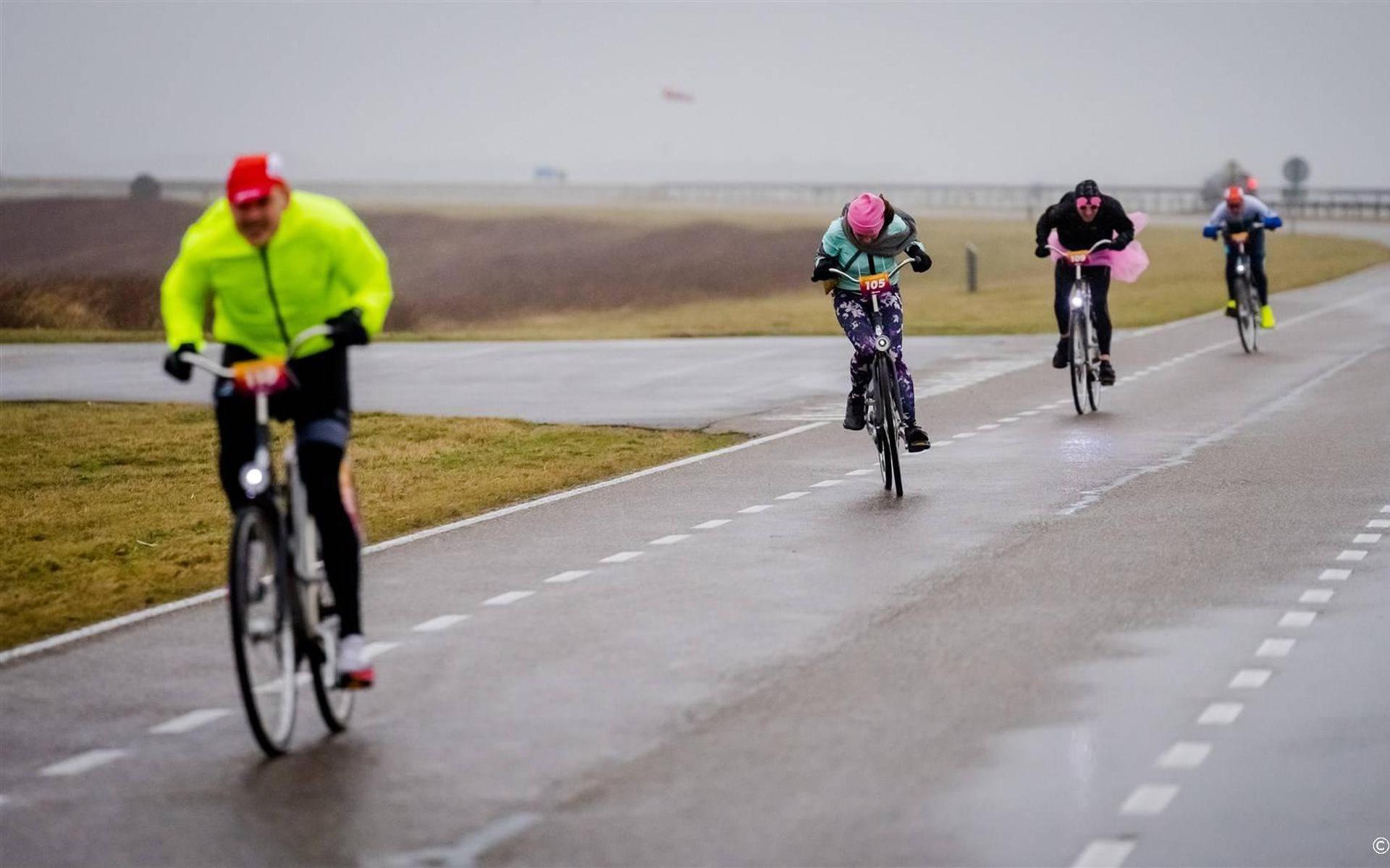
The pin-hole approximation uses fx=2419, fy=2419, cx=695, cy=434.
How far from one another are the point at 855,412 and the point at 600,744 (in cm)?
782

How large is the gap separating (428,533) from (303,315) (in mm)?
5355

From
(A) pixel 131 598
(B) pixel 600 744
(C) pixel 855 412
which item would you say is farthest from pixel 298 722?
(C) pixel 855 412

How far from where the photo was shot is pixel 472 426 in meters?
20.3

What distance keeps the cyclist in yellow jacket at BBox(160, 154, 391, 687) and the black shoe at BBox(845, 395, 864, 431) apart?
740cm

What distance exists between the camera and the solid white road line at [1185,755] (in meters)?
7.50

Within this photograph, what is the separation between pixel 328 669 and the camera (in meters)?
8.17

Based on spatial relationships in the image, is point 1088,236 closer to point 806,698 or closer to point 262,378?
point 806,698

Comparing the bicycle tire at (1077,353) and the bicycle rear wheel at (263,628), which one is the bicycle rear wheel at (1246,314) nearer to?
the bicycle tire at (1077,353)

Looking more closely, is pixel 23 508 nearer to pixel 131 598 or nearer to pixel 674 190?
pixel 131 598

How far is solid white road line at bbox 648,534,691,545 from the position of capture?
1285cm

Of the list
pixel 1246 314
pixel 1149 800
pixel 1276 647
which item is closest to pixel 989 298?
pixel 1246 314

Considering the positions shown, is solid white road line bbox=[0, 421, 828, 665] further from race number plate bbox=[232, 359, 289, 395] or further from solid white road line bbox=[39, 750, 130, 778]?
race number plate bbox=[232, 359, 289, 395]

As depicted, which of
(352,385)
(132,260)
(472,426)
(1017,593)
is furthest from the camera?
(132,260)

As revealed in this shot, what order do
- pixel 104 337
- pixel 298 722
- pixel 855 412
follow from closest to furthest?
1. pixel 298 722
2. pixel 855 412
3. pixel 104 337
